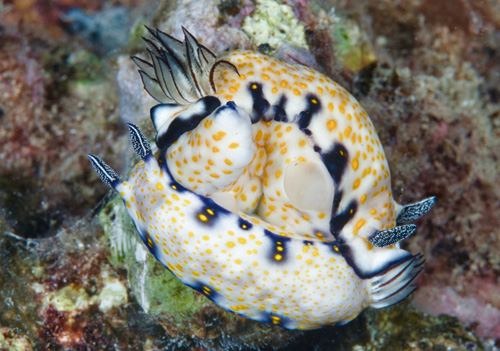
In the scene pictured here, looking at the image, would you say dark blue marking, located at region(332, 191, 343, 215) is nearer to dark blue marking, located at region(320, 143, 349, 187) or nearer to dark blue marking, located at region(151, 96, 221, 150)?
dark blue marking, located at region(320, 143, 349, 187)

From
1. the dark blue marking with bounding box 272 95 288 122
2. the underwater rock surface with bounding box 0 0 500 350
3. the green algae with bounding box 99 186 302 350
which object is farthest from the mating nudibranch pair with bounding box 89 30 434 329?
the underwater rock surface with bounding box 0 0 500 350

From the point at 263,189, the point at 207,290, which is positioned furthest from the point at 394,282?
the point at 207,290

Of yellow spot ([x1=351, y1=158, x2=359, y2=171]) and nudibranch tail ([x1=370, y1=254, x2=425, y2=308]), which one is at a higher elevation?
yellow spot ([x1=351, y1=158, x2=359, y2=171])

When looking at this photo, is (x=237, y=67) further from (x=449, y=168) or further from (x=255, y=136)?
(x=449, y=168)

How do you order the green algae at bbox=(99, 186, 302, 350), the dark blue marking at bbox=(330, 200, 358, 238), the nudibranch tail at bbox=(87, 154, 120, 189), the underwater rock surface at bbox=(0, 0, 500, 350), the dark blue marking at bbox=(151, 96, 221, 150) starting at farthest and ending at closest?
the underwater rock surface at bbox=(0, 0, 500, 350)
the green algae at bbox=(99, 186, 302, 350)
the dark blue marking at bbox=(330, 200, 358, 238)
the nudibranch tail at bbox=(87, 154, 120, 189)
the dark blue marking at bbox=(151, 96, 221, 150)

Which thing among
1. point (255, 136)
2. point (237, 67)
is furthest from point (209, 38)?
point (255, 136)

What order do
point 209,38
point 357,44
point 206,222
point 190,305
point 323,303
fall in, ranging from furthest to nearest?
point 357,44, point 209,38, point 190,305, point 323,303, point 206,222
